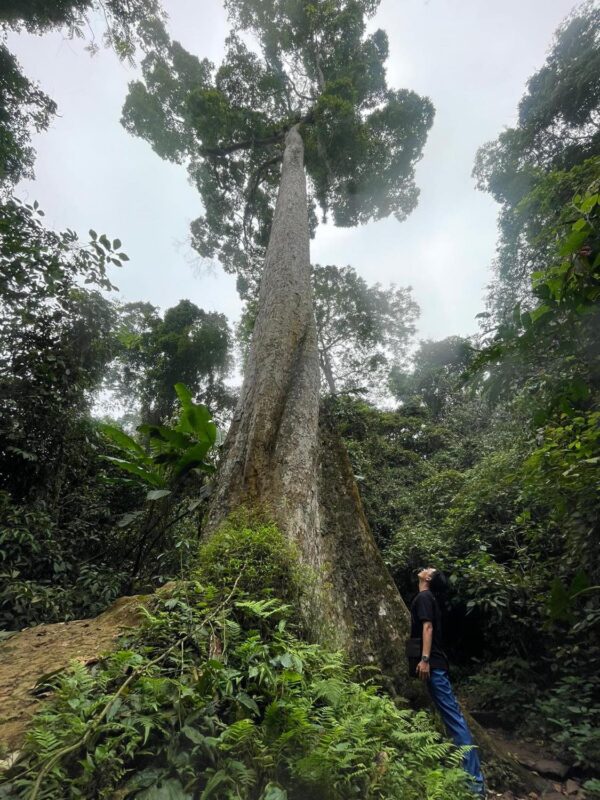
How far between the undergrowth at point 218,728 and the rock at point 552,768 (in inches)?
76.2

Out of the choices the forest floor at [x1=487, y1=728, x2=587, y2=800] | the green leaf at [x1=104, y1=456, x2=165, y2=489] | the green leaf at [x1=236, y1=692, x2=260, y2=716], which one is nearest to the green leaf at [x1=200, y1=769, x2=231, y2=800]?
the green leaf at [x1=236, y1=692, x2=260, y2=716]

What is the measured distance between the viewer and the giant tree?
2.71 m

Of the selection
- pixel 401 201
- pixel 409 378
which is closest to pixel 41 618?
pixel 401 201

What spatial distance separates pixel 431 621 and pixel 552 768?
139cm

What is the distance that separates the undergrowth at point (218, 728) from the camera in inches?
37.1

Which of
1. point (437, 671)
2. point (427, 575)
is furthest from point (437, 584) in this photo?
point (437, 671)

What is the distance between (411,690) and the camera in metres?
2.43

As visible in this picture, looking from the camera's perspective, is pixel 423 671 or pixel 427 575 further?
pixel 427 575

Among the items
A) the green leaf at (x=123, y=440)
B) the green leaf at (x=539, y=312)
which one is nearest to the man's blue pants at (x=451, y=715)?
the green leaf at (x=539, y=312)

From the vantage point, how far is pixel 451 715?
2.37 meters

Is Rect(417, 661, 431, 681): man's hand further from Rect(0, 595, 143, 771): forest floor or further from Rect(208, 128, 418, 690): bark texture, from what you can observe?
Rect(0, 595, 143, 771): forest floor

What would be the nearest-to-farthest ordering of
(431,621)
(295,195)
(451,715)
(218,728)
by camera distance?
(218,728) < (451,715) < (431,621) < (295,195)

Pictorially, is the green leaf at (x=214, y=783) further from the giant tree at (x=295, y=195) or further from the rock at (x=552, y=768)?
the rock at (x=552, y=768)

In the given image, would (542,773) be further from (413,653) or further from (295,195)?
(295,195)
